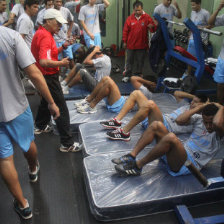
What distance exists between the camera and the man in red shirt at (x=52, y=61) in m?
2.51

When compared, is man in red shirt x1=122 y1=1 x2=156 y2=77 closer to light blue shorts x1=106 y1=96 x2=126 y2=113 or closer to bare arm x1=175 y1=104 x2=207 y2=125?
light blue shorts x1=106 y1=96 x2=126 y2=113

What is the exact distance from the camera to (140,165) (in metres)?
2.28

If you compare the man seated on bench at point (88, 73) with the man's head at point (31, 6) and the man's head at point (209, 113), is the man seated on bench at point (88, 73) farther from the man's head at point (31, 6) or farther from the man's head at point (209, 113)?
the man's head at point (209, 113)

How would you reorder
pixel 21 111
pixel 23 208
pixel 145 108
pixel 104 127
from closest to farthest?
pixel 21 111, pixel 23 208, pixel 145 108, pixel 104 127

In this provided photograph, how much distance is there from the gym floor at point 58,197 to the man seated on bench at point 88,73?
1430 millimetres

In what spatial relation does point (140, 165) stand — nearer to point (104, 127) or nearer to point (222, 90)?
point (104, 127)

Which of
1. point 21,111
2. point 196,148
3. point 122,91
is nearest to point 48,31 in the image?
point 21,111

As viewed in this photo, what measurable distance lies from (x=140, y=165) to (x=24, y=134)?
971 millimetres

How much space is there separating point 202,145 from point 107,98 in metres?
1.62

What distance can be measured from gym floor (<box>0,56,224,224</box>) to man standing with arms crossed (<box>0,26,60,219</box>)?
0.57 feet

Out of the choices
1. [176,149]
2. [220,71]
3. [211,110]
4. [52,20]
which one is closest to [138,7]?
[220,71]

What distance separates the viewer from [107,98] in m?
3.59

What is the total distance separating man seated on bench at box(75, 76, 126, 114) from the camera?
3444mm

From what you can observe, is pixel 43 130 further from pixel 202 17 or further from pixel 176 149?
pixel 202 17
